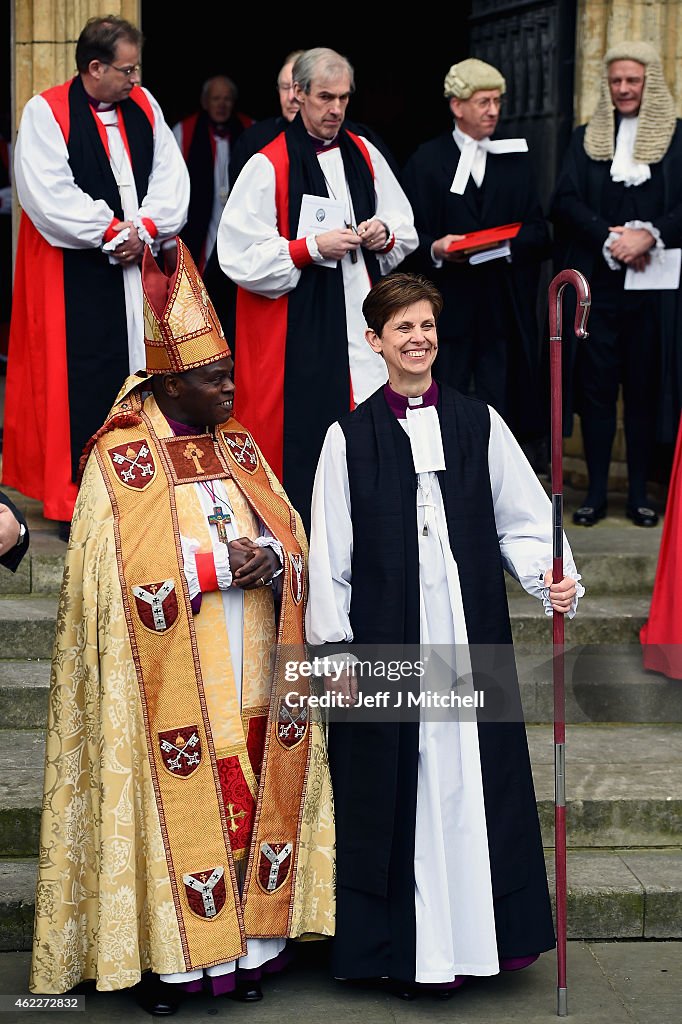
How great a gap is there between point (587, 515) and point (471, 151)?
159 cm

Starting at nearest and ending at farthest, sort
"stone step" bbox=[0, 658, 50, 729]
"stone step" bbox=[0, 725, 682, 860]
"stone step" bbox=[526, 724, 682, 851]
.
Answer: "stone step" bbox=[0, 725, 682, 860]
"stone step" bbox=[526, 724, 682, 851]
"stone step" bbox=[0, 658, 50, 729]

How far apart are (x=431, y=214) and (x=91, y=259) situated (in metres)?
1.41

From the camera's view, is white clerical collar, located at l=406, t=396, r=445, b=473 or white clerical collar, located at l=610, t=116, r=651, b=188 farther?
white clerical collar, located at l=610, t=116, r=651, b=188

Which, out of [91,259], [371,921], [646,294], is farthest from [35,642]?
[646,294]

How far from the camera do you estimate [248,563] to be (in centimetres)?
452

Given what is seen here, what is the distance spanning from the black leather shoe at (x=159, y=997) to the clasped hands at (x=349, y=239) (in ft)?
8.99

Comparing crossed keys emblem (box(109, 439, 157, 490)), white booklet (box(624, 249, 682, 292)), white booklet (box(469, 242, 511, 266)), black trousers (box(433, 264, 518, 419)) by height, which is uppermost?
white booklet (box(469, 242, 511, 266))

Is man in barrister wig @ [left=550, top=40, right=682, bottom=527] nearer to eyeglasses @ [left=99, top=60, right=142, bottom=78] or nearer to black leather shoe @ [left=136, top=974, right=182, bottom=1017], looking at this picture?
eyeglasses @ [left=99, top=60, right=142, bottom=78]

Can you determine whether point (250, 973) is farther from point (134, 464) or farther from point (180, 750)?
point (134, 464)

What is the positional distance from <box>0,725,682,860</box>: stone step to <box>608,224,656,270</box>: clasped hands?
218 centimetres

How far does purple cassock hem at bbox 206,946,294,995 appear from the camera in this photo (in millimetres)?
4634

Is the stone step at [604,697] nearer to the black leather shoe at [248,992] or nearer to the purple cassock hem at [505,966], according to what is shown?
the purple cassock hem at [505,966]

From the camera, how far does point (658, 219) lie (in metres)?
7.05

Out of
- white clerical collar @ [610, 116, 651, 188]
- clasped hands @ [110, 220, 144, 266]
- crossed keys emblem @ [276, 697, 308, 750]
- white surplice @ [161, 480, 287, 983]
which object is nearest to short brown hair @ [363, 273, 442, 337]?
white surplice @ [161, 480, 287, 983]
